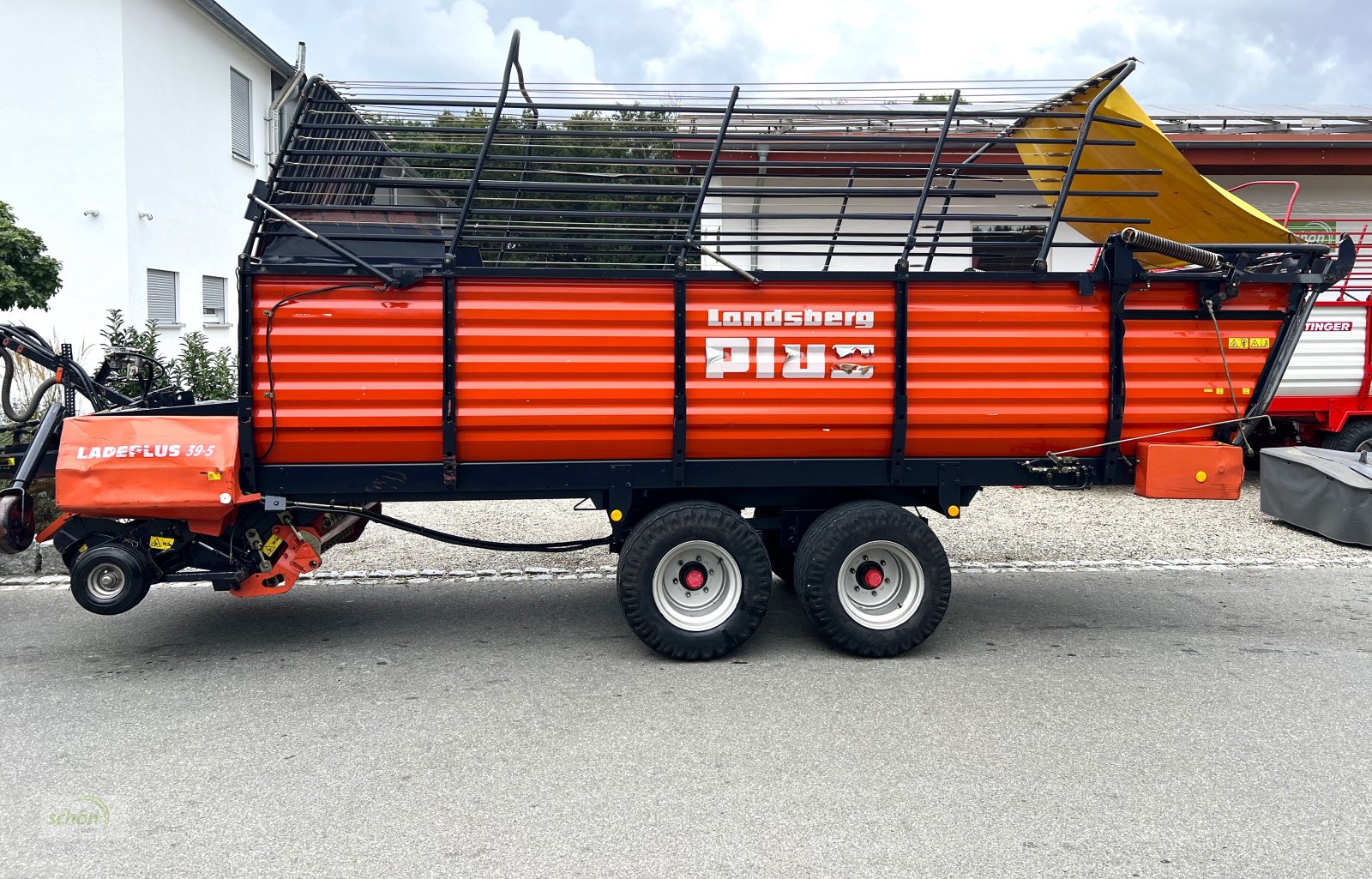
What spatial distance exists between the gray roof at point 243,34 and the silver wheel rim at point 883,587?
1173 cm

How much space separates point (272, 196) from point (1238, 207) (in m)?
5.31

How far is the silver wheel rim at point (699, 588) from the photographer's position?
5.48 meters

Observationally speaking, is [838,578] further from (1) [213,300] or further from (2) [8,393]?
(1) [213,300]

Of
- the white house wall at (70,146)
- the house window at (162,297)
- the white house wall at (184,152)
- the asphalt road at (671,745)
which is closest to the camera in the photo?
the asphalt road at (671,745)

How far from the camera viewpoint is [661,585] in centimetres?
552

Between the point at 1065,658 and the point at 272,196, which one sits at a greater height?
the point at 272,196

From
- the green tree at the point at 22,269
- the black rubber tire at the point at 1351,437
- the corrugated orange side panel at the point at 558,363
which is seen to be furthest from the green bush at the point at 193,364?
the black rubber tire at the point at 1351,437

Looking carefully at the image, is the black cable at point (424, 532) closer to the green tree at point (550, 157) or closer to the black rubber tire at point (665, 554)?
the black rubber tire at point (665, 554)

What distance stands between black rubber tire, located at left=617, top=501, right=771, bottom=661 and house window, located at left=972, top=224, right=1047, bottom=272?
210cm

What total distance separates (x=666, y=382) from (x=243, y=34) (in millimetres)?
14155

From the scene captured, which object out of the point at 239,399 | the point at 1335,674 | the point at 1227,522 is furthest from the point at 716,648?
the point at 1227,522

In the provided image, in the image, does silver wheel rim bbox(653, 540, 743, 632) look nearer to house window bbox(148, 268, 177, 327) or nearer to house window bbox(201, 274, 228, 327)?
house window bbox(148, 268, 177, 327)

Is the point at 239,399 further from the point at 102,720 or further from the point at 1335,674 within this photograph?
the point at 1335,674

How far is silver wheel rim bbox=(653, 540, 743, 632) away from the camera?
5477mm
